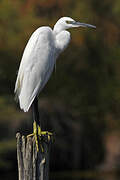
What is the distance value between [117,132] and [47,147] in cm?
1156

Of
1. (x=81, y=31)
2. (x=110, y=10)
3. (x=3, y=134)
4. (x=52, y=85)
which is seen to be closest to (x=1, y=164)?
(x=3, y=134)

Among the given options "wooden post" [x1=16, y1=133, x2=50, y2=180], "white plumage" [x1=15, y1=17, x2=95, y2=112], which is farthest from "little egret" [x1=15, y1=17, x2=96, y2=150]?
"wooden post" [x1=16, y1=133, x2=50, y2=180]

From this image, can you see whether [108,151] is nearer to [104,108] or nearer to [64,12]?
[104,108]

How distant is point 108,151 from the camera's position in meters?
13.4

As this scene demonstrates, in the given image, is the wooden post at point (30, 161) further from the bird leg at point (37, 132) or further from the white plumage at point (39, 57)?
the white plumage at point (39, 57)

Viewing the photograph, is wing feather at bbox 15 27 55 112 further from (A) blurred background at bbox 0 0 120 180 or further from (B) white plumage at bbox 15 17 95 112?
(A) blurred background at bbox 0 0 120 180

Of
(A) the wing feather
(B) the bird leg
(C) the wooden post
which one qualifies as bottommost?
(C) the wooden post

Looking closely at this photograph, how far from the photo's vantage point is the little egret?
3.74 m

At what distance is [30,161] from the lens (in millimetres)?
3307

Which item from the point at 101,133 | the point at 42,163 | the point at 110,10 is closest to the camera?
the point at 42,163

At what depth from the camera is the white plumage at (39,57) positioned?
148 inches

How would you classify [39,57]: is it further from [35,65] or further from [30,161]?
[30,161]

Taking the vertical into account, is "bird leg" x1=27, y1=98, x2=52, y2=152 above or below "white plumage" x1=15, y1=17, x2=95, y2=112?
below

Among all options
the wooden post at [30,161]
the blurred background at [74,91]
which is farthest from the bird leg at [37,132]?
the blurred background at [74,91]
